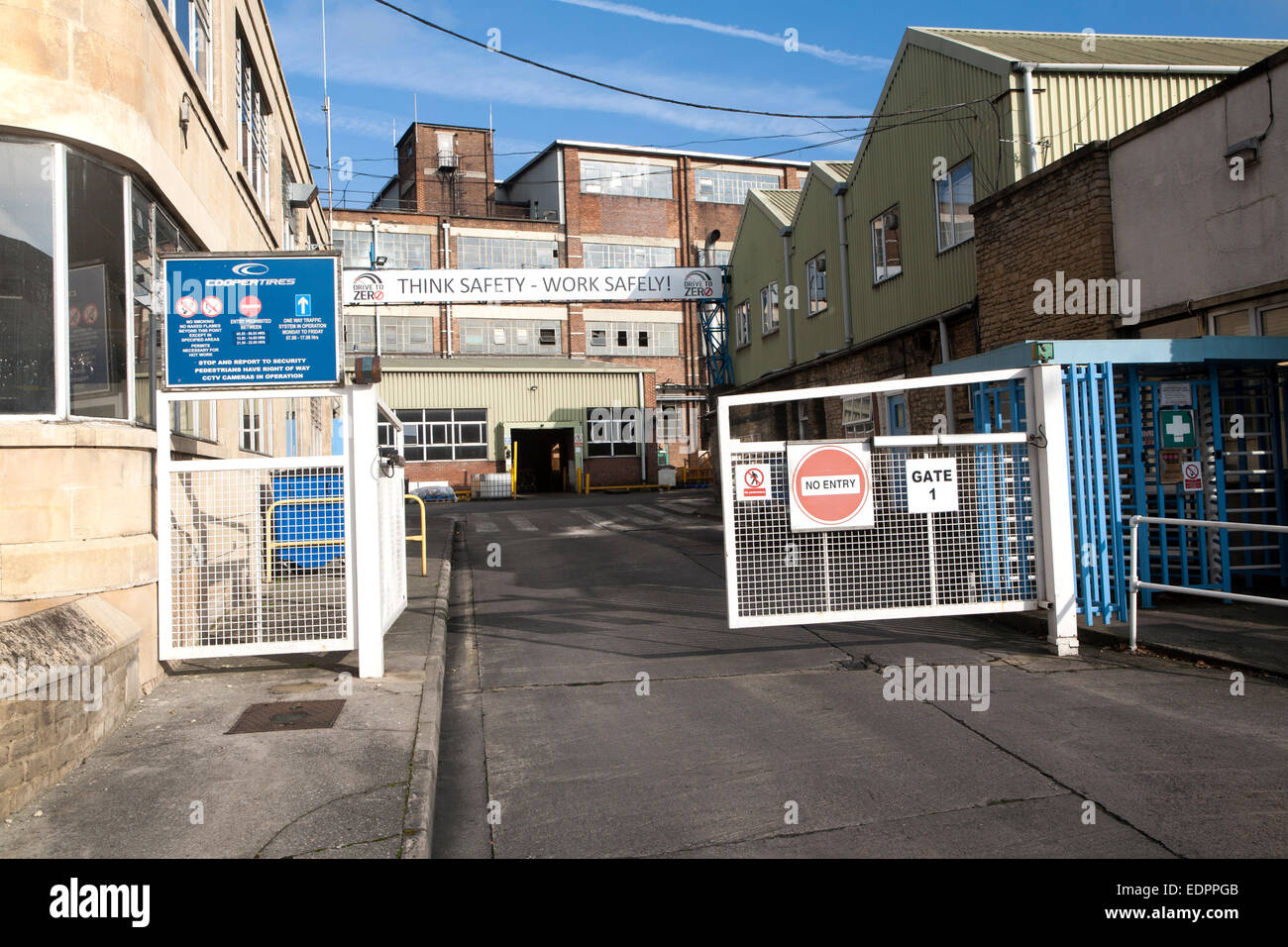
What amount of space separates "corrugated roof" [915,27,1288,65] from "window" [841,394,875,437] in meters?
6.91

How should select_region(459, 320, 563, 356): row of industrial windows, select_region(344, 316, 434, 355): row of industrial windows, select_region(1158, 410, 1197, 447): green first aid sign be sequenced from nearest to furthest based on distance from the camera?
select_region(1158, 410, 1197, 447): green first aid sign
select_region(344, 316, 434, 355): row of industrial windows
select_region(459, 320, 563, 356): row of industrial windows

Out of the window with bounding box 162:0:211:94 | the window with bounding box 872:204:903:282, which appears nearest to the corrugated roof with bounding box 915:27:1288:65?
the window with bounding box 872:204:903:282

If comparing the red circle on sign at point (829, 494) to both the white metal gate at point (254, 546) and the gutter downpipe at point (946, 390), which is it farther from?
the gutter downpipe at point (946, 390)

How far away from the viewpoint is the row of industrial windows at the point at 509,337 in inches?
1813

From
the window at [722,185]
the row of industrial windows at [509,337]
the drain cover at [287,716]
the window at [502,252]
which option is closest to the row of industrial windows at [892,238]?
the drain cover at [287,716]

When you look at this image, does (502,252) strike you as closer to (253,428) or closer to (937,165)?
(937,165)

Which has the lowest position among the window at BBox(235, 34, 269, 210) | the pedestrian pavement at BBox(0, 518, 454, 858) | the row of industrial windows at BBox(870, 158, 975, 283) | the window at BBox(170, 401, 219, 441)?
the pedestrian pavement at BBox(0, 518, 454, 858)

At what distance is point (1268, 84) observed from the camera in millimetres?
10047

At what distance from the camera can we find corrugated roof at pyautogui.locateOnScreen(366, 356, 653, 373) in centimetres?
4022

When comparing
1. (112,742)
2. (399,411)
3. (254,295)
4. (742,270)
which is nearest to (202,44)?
(254,295)

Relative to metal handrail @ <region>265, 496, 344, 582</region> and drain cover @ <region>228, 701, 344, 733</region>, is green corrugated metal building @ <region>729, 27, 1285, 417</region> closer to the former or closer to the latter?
metal handrail @ <region>265, 496, 344, 582</region>

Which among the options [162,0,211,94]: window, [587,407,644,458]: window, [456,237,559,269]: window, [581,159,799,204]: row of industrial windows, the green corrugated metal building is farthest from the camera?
[581,159,799,204]: row of industrial windows

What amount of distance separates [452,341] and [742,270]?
20372mm
